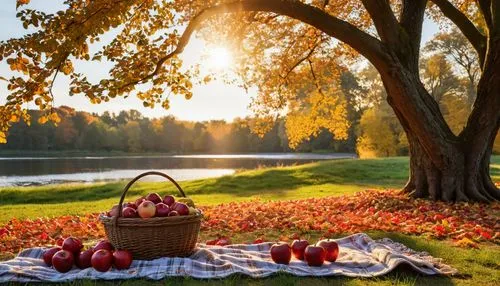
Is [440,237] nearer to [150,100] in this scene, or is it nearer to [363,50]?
[363,50]

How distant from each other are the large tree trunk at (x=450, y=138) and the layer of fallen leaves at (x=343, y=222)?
711 mm

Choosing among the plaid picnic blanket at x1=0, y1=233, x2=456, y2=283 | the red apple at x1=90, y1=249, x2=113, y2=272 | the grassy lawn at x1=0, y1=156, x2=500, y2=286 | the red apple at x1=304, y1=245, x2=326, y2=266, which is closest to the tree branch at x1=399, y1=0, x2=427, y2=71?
the grassy lawn at x1=0, y1=156, x2=500, y2=286

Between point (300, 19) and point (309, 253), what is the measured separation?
24.0ft

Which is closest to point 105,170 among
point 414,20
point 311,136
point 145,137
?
point 311,136

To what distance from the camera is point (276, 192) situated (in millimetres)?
21703

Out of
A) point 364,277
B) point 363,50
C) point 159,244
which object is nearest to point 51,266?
point 159,244

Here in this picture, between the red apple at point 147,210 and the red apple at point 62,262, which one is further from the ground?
the red apple at point 147,210

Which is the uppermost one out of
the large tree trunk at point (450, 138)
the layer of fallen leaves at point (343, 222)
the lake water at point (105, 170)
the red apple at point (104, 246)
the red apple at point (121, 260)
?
the large tree trunk at point (450, 138)

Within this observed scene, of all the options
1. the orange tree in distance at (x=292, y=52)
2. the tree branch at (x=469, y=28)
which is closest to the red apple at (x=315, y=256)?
the orange tree in distance at (x=292, y=52)

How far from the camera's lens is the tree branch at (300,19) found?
1122 centimetres

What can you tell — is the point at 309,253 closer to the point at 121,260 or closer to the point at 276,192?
the point at 121,260

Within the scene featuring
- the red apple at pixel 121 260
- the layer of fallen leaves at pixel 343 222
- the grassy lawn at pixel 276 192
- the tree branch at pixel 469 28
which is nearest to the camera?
the red apple at pixel 121 260

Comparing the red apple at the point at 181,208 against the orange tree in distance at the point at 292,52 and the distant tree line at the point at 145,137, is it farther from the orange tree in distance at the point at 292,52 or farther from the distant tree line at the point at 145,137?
the distant tree line at the point at 145,137

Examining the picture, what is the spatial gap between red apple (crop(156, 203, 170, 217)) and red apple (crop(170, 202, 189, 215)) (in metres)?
0.11
